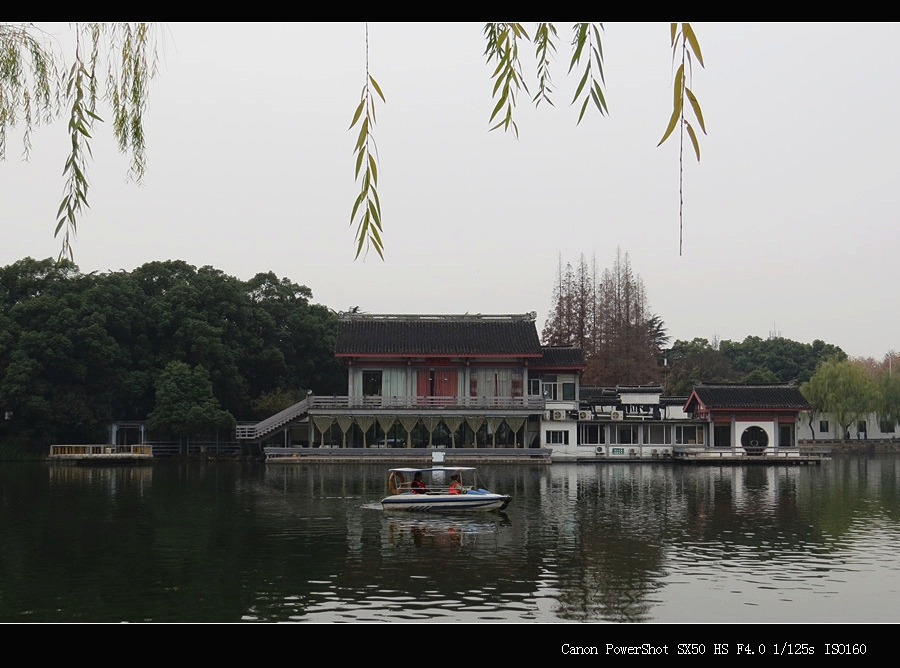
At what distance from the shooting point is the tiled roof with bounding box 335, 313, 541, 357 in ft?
148

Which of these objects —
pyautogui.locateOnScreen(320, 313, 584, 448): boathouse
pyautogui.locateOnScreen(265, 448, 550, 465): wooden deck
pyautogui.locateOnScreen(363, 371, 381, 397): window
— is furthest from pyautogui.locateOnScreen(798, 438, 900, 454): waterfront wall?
pyautogui.locateOnScreen(363, 371, 381, 397): window

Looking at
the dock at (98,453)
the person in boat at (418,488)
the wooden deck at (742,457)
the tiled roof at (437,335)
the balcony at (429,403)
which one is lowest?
the wooden deck at (742,457)

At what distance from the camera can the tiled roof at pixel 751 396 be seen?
4419 centimetres

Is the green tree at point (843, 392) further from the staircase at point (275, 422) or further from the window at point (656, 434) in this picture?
the staircase at point (275, 422)

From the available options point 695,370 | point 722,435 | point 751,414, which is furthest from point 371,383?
point 695,370

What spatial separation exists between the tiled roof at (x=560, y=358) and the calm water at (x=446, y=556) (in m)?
16.4

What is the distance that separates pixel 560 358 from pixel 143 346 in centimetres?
2391

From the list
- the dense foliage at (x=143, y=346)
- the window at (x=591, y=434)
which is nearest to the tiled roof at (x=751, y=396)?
the window at (x=591, y=434)

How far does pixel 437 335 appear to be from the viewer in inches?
1833

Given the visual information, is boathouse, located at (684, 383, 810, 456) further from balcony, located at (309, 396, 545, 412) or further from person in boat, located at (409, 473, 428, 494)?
person in boat, located at (409, 473, 428, 494)

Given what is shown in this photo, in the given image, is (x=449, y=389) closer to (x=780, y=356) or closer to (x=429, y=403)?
(x=429, y=403)

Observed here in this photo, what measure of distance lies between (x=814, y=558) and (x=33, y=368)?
127ft

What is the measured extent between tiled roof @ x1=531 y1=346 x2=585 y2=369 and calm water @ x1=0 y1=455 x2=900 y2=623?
16432 millimetres

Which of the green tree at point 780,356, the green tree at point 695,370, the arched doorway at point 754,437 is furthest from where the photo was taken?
the green tree at point 780,356
